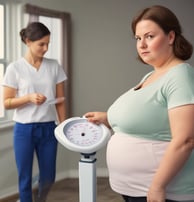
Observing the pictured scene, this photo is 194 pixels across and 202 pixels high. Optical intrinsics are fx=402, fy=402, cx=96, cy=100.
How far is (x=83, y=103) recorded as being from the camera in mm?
3830

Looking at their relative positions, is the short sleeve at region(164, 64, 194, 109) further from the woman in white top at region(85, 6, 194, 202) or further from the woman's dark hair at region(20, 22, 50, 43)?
the woman's dark hair at region(20, 22, 50, 43)

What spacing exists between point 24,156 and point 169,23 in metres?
1.53

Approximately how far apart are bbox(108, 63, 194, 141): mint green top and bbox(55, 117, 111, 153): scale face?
0.27ft

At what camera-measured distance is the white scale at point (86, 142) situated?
1241 mm

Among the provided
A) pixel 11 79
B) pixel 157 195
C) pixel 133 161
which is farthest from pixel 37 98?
pixel 157 195

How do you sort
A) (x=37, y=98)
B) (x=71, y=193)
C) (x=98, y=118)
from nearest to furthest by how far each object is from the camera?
(x=98, y=118) → (x=37, y=98) → (x=71, y=193)

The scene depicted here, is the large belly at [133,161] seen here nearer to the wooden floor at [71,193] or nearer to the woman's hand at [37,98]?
the woman's hand at [37,98]

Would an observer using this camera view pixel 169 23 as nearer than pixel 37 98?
Yes

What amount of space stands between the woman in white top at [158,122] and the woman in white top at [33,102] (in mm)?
1208

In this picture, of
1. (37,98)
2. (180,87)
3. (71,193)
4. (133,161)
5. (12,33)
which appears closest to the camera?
(180,87)

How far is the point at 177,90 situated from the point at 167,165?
0.20 meters

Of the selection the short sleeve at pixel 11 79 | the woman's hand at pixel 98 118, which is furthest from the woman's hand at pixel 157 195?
the short sleeve at pixel 11 79

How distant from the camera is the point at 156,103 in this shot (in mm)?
1123

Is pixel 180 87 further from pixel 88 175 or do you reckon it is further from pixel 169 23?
pixel 88 175
